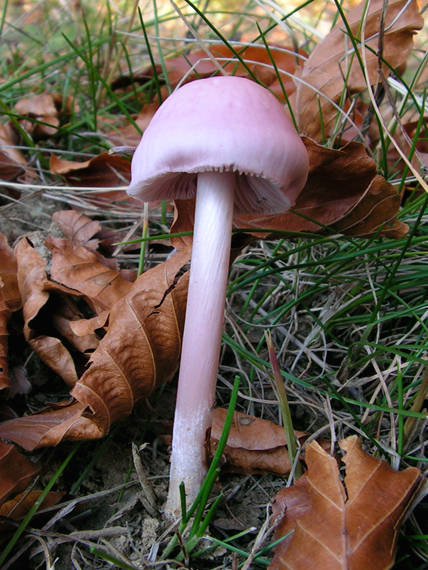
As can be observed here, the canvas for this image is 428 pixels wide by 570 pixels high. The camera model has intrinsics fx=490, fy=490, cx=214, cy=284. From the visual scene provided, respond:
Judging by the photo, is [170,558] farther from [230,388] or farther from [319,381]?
[319,381]

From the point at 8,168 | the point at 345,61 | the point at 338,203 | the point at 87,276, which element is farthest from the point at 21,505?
the point at 345,61

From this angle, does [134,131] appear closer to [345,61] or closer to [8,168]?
[8,168]

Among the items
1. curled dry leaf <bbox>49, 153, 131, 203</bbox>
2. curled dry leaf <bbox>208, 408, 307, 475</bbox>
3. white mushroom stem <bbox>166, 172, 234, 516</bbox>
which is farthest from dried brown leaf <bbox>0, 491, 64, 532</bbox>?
curled dry leaf <bbox>49, 153, 131, 203</bbox>

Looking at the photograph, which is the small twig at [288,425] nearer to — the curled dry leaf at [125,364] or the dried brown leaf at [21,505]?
the curled dry leaf at [125,364]

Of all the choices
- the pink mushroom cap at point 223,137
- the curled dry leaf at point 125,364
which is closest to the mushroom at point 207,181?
the pink mushroom cap at point 223,137

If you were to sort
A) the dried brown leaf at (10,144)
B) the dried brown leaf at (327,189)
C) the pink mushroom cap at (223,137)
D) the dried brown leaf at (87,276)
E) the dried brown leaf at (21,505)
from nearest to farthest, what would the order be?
the pink mushroom cap at (223,137), the dried brown leaf at (21,505), the dried brown leaf at (327,189), the dried brown leaf at (87,276), the dried brown leaf at (10,144)

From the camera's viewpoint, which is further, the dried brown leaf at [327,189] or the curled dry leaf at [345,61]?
the curled dry leaf at [345,61]

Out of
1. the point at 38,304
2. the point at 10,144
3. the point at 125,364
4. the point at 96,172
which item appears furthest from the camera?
the point at 10,144

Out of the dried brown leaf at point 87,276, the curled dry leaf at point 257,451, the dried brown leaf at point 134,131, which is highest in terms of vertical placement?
the dried brown leaf at point 134,131
